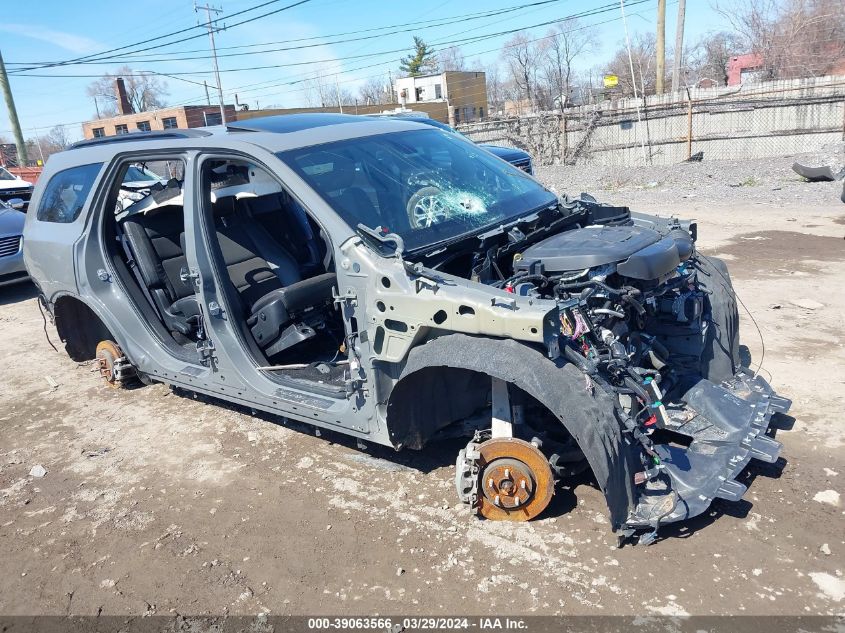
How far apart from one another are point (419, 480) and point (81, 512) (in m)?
1.95

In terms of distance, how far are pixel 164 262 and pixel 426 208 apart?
2227 millimetres

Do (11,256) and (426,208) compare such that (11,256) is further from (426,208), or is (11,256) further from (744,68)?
(744,68)

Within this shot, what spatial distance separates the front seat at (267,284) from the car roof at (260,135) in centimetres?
59

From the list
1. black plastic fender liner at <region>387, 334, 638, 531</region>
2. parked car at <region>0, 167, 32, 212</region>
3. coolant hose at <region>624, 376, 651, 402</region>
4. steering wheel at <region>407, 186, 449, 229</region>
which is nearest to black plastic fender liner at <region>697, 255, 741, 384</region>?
coolant hose at <region>624, 376, 651, 402</region>

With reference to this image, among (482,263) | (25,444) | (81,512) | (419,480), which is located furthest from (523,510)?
(25,444)

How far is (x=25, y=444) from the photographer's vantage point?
4.57 metres

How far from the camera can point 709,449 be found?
3168 mm

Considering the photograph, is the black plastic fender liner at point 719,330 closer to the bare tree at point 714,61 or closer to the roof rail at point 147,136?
the roof rail at point 147,136

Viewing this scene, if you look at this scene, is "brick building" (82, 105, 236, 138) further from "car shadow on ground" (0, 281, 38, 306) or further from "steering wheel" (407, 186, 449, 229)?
"steering wheel" (407, 186, 449, 229)

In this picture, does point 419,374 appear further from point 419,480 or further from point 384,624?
point 384,624

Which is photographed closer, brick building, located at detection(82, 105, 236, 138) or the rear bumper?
the rear bumper

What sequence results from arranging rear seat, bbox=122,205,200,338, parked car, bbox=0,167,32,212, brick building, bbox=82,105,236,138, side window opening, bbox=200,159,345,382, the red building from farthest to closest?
brick building, bbox=82,105,236,138, the red building, parked car, bbox=0,167,32,212, rear seat, bbox=122,205,200,338, side window opening, bbox=200,159,345,382

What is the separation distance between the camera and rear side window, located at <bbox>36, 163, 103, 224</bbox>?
4.62 m

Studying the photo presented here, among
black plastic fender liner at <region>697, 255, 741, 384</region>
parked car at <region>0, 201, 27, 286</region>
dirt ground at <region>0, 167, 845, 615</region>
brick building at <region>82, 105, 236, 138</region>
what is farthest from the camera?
brick building at <region>82, 105, 236, 138</region>
